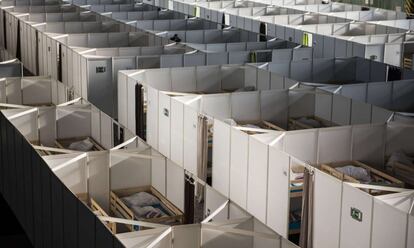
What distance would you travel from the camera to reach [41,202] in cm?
892

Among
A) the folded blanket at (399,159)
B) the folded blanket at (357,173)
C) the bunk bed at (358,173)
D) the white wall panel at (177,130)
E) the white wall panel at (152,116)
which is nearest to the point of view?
the bunk bed at (358,173)

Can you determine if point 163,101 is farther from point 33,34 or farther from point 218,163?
point 33,34

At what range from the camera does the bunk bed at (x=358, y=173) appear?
10.1m

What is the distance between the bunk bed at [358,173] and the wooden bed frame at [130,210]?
7.77ft

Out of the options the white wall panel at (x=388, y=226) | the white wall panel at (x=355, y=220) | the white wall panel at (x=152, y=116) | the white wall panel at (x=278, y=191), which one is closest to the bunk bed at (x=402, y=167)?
the white wall panel at (x=278, y=191)

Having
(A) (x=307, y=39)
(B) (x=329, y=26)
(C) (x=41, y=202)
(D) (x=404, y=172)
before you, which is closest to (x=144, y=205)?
(C) (x=41, y=202)

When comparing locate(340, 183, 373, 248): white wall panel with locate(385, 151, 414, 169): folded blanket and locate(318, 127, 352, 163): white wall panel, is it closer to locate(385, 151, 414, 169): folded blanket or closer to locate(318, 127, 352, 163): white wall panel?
locate(318, 127, 352, 163): white wall panel

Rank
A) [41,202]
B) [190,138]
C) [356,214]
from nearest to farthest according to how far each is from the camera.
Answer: [356,214] < [41,202] < [190,138]

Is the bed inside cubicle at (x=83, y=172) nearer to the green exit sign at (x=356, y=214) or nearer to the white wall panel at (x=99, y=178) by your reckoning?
the white wall panel at (x=99, y=178)

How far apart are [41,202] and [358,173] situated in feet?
15.0

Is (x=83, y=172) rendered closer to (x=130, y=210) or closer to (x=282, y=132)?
(x=130, y=210)

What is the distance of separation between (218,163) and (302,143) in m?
1.30

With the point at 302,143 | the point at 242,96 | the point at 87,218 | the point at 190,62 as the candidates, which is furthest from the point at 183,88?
the point at 87,218

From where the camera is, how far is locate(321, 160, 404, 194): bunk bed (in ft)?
33.3
